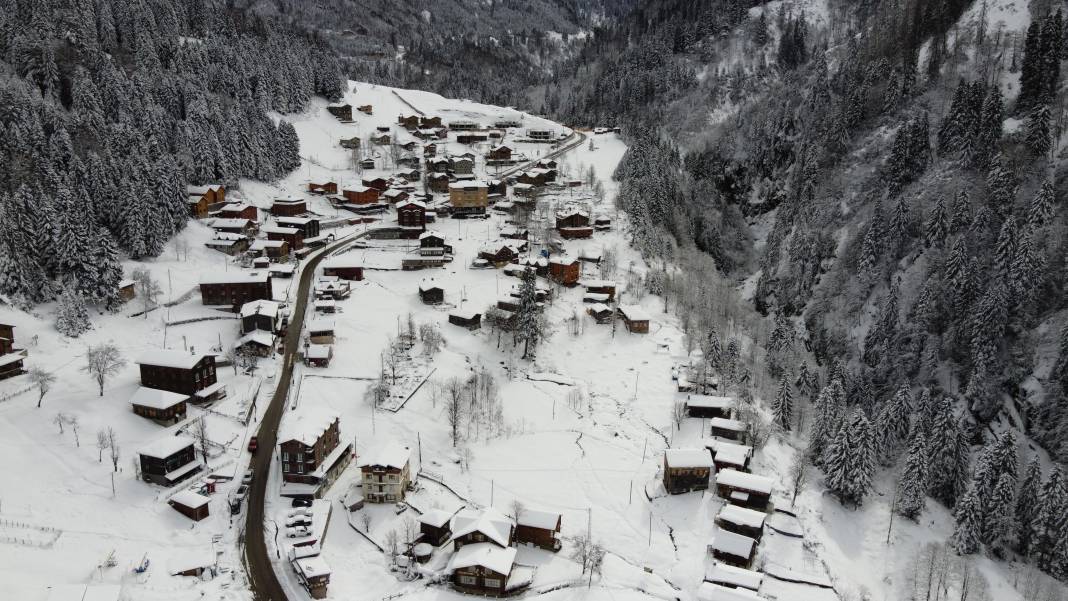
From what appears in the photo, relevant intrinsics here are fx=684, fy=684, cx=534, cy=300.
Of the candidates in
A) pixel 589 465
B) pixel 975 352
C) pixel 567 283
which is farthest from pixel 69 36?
pixel 975 352

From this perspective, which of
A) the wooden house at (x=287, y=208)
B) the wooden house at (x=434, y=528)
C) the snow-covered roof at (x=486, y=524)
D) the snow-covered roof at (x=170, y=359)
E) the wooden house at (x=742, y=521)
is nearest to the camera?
the snow-covered roof at (x=486, y=524)

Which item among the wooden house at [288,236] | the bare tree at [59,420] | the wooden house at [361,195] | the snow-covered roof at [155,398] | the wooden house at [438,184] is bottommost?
the bare tree at [59,420]

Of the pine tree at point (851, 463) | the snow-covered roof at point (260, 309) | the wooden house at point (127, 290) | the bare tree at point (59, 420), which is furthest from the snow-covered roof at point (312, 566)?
the pine tree at point (851, 463)

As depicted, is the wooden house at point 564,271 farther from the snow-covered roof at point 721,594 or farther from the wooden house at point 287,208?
the snow-covered roof at point 721,594

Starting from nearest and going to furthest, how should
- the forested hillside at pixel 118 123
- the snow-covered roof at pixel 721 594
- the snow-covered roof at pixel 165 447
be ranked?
the snow-covered roof at pixel 721 594 → the snow-covered roof at pixel 165 447 → the forested hillside at pixel 118 123

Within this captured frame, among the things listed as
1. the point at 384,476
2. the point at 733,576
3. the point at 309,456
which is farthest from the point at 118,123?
the point at 733,576

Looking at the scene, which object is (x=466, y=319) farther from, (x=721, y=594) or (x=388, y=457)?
(x=721, y=594)
